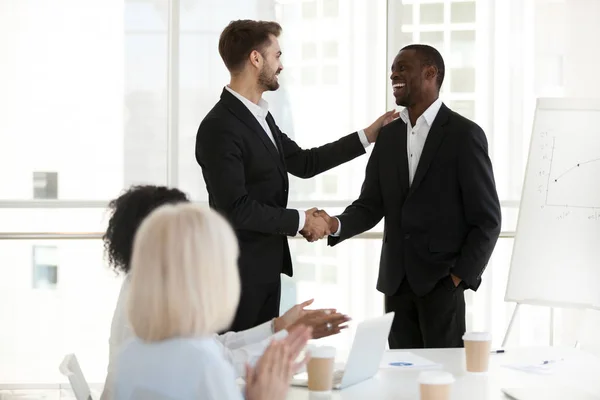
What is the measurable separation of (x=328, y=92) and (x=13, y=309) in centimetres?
214

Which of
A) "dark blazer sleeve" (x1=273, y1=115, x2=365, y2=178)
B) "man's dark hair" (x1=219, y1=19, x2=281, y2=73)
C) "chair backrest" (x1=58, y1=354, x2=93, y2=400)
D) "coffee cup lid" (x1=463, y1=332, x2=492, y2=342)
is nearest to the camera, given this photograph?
"chair backrest" (x1=58, y1=354, x2=93, y2=400)

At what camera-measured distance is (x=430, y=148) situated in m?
3.58

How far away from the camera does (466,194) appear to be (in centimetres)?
353

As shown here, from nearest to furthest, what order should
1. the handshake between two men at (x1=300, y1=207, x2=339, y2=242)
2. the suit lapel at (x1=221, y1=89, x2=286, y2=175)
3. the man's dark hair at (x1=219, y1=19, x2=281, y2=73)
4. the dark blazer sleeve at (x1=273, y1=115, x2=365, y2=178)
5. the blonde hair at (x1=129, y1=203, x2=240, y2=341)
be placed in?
the blonde hair at (x1=129, y1=203, x2=240, y2=341)
the suit lapel at (x1=221, y1=89, x2=286, y2=175)
the man's dark hair at (x1=219, y1=19, x2=281, y2=73)
the handshake between two men at (x1=300, y1=207, x2=339, y2=242)
the dark blazer sleeve at (x1=273, y1=115, x2=365, y2=178)

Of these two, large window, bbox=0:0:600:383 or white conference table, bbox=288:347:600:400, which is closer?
white conference table, bbox=288:347:600:400

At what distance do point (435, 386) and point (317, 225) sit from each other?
5.97 feet

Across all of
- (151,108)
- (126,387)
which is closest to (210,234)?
(126,387)

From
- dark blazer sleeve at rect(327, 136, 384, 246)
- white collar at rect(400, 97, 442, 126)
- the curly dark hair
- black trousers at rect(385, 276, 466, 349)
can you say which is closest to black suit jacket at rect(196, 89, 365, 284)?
dark blazer sleeve at rect(327, 136, 384, 246)

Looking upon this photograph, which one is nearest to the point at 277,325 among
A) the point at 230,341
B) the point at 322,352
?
the point at 230,341

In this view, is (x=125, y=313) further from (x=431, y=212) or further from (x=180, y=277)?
(x=431, y=212)

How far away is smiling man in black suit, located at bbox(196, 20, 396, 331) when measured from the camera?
3.43 metres

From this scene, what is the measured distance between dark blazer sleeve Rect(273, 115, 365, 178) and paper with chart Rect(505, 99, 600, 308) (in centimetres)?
80

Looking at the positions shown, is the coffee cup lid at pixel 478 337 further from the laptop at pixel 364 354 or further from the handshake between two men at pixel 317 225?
the handshake between two men at pixel 317 225

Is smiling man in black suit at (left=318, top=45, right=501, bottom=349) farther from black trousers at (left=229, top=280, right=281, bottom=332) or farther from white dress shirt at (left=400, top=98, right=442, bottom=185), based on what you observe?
black trousers at (left=229, top=280, right=281, bottom=332)
